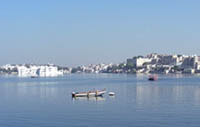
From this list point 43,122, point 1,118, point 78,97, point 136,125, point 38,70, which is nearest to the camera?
point 136,125

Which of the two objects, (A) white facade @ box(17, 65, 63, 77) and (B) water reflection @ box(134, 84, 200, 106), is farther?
(A) white facade @ box(17, 65, 63, 77)

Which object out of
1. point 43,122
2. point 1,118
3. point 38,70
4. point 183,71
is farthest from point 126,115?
point 183,71

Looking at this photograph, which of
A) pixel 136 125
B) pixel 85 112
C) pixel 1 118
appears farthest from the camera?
pixel 85 112

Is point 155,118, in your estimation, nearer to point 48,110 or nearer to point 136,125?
point 136,125

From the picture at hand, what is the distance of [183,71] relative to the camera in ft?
646

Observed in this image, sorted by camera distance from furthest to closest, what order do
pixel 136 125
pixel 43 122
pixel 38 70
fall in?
pixel 38 70, pixel 43 122, pixel 136 125

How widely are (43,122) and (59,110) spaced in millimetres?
6805

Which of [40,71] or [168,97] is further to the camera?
[40,71]

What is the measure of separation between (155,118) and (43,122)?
6.33m

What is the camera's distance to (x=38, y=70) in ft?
583

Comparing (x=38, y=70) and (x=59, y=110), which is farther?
(x=38, y=70)

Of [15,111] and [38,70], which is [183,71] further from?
[15,111]

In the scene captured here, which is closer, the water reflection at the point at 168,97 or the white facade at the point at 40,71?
the water reflection at the point at 168,97

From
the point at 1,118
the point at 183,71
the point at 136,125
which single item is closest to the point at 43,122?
the point at 1,118
